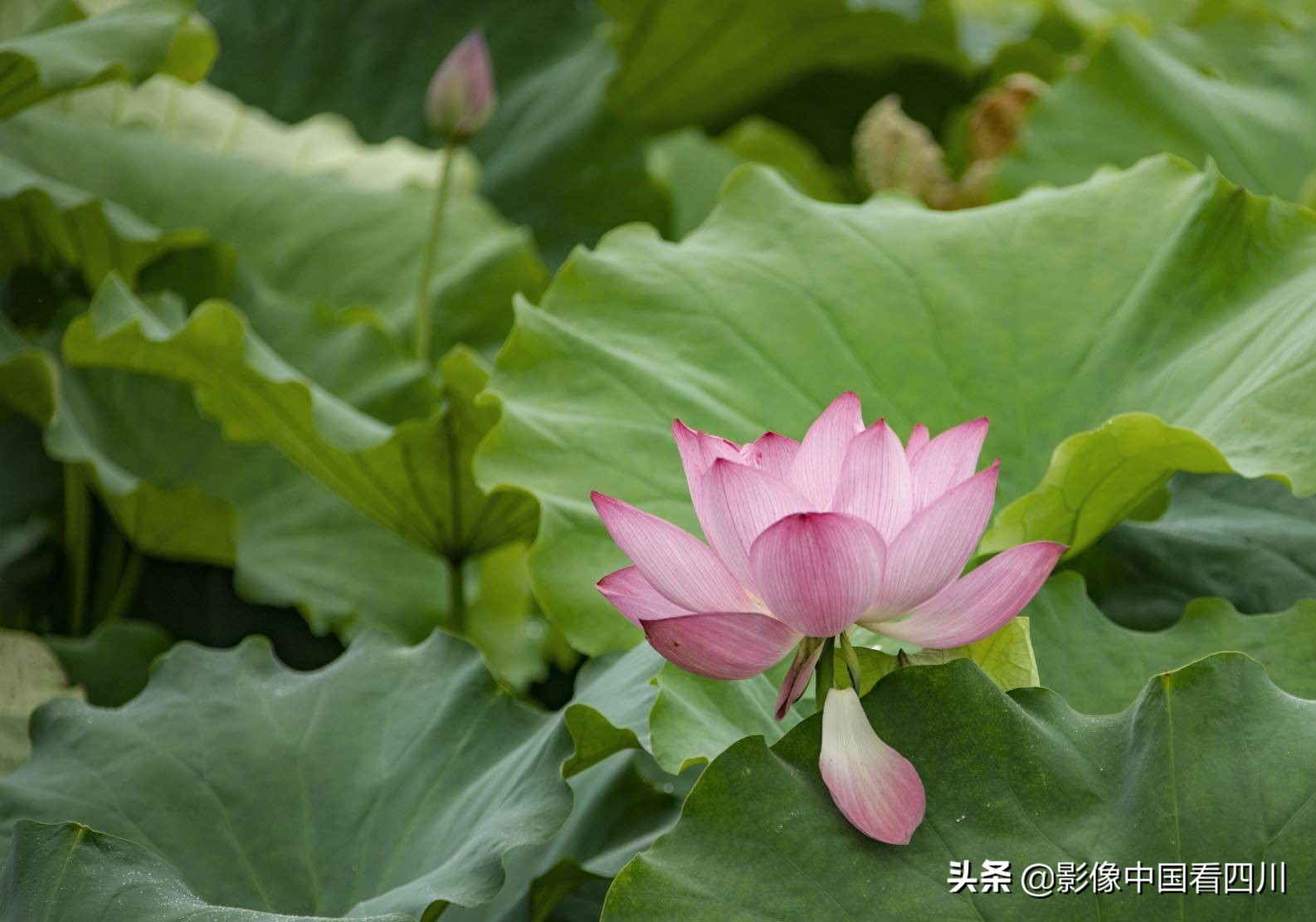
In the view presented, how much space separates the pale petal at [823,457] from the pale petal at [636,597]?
0.09 meters

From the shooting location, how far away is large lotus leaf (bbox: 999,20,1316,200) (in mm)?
1528

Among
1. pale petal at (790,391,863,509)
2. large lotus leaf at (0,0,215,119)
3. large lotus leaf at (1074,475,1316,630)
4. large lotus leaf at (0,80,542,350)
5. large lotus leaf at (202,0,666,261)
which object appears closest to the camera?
pale petal at (790,391,863,509)

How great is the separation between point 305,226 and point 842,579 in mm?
1401

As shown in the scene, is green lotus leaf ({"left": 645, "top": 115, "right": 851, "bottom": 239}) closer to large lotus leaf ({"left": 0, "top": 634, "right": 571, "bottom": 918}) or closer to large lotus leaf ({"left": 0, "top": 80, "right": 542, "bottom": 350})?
large lotus leaf ({"left": 0, "top": 80, "right": 542, "bottom": 350})

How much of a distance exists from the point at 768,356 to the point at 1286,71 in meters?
0.98

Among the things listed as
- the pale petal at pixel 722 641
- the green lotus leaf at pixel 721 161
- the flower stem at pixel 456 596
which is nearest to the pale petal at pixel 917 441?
the pale petal at pixel 722 641

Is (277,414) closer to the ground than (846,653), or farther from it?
closer to the ground

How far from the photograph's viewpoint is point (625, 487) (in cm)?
99

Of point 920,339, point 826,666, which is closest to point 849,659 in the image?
point 826,666

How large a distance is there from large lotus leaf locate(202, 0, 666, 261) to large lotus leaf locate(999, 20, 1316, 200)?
0.71 metres

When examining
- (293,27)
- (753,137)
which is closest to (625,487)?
(293,27)

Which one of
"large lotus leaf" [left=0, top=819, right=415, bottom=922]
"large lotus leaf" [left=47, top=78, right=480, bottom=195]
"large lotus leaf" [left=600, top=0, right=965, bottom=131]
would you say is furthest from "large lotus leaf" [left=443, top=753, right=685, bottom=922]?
"large lotus leaf" [left=600, top=0, right=965, bottom=131]

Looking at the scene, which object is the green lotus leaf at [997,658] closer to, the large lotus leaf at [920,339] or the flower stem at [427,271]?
the large lotus leaf at [920,339]

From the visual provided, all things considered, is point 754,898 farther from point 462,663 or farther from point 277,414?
point 277,414
